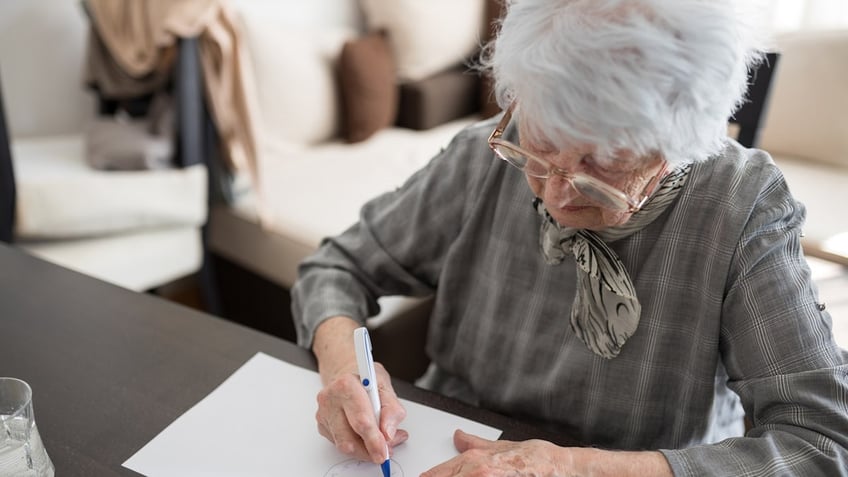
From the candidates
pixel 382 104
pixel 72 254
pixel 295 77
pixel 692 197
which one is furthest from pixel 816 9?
pixel 72 254

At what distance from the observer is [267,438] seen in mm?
802

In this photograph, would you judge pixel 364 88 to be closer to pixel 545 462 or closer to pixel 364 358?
pixel 364 358

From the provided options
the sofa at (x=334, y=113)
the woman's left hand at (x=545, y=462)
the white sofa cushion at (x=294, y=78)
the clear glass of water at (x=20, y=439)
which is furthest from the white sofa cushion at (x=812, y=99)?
the clear glass of water at (x=20, y=439)

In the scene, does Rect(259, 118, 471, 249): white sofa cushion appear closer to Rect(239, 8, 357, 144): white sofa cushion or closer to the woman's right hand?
Rect(239, 8, 357, 144): white sofa cushion

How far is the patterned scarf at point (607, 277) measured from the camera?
83 cm

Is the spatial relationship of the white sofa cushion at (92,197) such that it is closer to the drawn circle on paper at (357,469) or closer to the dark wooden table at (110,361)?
the dark wooden table at (110,361)

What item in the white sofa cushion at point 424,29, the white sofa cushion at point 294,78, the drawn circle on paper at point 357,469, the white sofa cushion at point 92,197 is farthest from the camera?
the white sofa cushion at point 424,29

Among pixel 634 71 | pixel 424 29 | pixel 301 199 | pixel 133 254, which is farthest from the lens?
pixel 424 29

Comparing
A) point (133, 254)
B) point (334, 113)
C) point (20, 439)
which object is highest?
point (20, 439)

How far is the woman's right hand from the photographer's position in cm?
75

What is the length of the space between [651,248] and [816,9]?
2578 millimetres

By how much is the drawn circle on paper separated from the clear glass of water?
299mm

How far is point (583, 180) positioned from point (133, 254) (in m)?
1.48

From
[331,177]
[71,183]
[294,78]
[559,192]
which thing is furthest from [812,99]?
[71,183]
